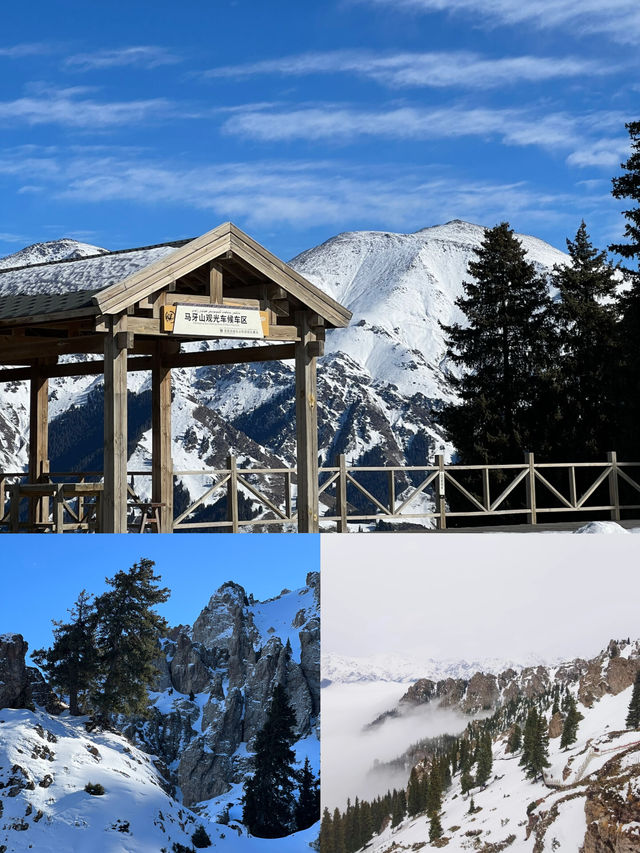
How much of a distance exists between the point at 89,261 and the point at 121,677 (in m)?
7.23

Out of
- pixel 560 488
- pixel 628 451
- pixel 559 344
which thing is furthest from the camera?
pixel 559 344

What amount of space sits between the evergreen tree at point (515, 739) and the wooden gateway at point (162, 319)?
5501 mm

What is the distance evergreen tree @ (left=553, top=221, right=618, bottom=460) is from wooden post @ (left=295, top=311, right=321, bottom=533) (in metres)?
Answer: 16.6

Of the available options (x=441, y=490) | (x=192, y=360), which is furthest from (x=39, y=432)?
(x=441, y=490)

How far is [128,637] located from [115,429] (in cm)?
430

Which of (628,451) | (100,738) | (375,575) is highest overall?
(628,451)

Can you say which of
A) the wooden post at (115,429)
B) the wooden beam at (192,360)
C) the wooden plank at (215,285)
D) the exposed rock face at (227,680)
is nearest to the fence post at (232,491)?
the wooden beam at (192,360)

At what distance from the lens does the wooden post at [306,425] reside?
16.6m

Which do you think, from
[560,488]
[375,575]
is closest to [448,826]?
[375,575]

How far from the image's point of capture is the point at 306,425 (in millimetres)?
16688

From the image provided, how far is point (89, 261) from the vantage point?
1619cm

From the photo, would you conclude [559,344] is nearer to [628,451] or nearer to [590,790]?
[628,451]

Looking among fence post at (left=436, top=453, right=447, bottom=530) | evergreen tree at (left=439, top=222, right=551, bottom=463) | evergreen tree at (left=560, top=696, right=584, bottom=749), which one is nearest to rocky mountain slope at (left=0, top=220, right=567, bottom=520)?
evergreen tree at (left=439, top=222, right=551, bottom=463)

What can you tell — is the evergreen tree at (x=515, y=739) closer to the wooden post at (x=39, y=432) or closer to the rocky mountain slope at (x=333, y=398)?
the wooden post at (x=39, y=432)
